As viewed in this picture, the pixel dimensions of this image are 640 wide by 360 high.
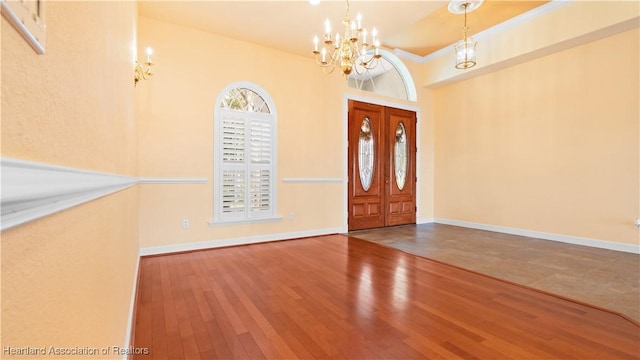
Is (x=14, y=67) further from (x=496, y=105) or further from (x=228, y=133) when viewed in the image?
(x=496, y=105)

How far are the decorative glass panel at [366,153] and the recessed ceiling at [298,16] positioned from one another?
5.75 feet

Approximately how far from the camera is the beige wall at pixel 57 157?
30 cm

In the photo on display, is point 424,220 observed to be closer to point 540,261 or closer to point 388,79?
point 540,261

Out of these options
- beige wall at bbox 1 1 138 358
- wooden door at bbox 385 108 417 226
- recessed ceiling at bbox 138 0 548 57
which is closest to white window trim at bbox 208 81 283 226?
recessed ceiling at bbox 138 0 548 57

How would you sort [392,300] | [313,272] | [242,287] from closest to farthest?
1. [392,300]
2. [242,287]
3. [313,272]

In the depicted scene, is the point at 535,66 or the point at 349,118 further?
the point at 349,118

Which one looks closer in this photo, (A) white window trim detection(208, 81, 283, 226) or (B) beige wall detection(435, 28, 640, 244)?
(B) beige wall detection(435, 28, 640, 244)

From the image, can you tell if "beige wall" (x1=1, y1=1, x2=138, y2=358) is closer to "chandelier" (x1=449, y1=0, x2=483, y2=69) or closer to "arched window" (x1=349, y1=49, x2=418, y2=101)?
"chandelier" (x1=449, y1=0, x2=483, y2=69)

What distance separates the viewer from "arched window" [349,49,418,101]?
19.0 ft

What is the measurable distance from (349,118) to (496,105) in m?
2.75

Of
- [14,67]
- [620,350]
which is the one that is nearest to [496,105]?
[620,350]

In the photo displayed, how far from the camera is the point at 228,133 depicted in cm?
433

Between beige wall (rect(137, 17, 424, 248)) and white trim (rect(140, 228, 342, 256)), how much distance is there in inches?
2.1

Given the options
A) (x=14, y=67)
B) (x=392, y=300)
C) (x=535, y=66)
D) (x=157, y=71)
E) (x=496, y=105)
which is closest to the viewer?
(x=14, y=67)
